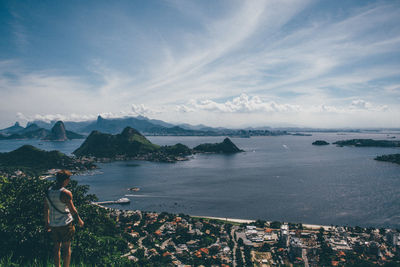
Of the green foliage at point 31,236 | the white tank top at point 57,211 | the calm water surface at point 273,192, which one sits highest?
the white tank top at point 57,211

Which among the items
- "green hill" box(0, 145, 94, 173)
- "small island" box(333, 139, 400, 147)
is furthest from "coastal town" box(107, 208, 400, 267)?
"small island" box(333, 139, 400, 147)

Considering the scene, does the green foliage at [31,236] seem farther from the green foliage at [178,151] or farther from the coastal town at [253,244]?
the green foliage at [178,151]

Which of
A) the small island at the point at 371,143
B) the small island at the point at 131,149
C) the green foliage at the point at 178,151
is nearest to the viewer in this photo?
the small island at the point at 131,149

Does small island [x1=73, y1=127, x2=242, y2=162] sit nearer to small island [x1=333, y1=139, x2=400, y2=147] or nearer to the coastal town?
the coastal town

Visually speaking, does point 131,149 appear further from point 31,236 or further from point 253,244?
point 31,236

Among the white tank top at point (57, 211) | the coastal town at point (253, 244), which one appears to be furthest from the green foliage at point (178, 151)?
the white tank top at point (57, 211)

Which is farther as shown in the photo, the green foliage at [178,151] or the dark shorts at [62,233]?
the green foliage at [178,151]
